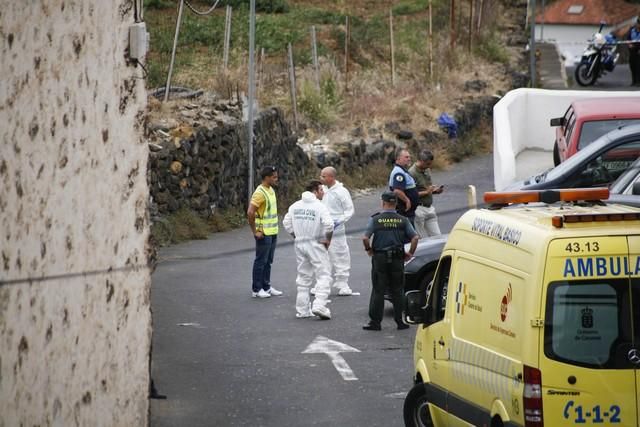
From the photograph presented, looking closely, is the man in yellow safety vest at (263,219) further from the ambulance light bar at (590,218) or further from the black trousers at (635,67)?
the black trousers at (635,67)

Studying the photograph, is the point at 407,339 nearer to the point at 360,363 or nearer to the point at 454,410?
the point at 360,363

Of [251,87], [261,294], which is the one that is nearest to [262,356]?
[261,294]

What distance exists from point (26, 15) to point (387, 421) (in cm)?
499

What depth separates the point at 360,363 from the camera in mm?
14906

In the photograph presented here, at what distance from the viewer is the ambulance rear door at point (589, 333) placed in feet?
28.7

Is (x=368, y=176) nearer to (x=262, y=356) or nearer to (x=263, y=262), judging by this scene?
(x=263, y=262)

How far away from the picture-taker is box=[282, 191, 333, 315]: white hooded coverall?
56.4 feet

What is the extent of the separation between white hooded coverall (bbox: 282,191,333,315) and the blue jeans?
4.10ft

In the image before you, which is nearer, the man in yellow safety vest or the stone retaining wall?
the man in yellow safety vest

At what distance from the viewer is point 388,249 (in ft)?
53.3

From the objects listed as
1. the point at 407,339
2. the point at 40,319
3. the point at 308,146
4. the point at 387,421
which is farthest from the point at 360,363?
the point at 308,146

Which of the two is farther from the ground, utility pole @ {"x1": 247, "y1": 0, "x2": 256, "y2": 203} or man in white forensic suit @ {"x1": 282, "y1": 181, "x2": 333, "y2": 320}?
utility pole @ {"x1": 247, "y1": 0, "x2": 256, "y2": 203}

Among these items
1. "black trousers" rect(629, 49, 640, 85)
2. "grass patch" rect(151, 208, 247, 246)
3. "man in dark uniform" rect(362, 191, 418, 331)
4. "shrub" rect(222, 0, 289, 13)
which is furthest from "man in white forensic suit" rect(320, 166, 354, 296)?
"shrub" rect(222, 0, 289, 13)

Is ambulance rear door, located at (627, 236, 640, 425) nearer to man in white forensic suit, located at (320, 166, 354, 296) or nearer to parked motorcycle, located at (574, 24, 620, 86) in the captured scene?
man in white forensic suit, located at (320, 166, 354, 296)
